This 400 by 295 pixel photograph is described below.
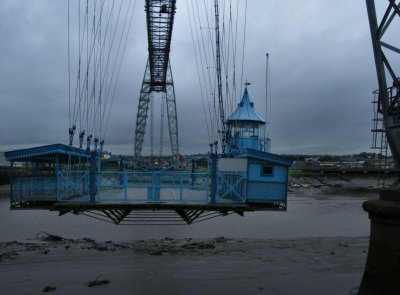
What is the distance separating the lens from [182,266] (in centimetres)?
2169

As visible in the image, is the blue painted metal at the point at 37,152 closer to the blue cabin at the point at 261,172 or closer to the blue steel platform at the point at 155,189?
the blue steel platform at the point at 155,189

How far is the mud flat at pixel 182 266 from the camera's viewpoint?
17.3 m

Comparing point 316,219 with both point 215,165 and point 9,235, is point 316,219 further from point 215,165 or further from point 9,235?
point 215,165

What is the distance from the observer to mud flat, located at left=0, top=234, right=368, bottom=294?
1734 centimetres

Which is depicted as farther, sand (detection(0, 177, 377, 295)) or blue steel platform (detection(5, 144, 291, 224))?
sand (detection(0, 177, 377, 295))

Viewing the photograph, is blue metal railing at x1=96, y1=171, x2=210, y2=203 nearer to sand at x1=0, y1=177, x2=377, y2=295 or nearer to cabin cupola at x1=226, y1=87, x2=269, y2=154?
sand at x1=0, y1=177, x2=377, y2=295

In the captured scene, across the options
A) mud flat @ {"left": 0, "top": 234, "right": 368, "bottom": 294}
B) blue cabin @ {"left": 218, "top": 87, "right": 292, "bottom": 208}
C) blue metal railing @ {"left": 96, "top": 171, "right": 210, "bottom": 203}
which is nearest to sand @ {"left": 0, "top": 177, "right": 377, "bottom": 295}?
mud flat @ {"left": 0, "top": 234, "right": 368, "bottom": 294}

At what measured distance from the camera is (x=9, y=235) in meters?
31.8

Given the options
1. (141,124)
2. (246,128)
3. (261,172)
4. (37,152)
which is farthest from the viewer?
(141,124)

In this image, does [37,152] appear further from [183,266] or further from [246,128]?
[246,128]

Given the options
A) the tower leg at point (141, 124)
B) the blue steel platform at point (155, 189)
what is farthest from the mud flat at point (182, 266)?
the tower leg at point (141, 124)

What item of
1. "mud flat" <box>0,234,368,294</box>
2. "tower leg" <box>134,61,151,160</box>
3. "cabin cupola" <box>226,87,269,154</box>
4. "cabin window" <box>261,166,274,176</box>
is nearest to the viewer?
"cabin window" <box>261,166,274,176</box>

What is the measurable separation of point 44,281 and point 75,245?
913cm

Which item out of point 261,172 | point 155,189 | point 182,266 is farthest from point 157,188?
point 182,266
